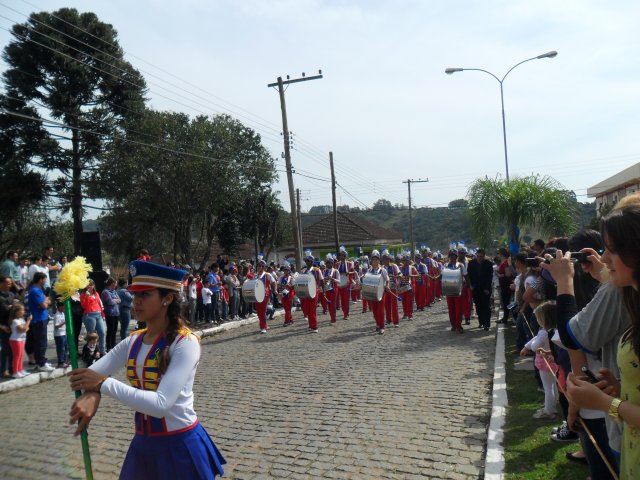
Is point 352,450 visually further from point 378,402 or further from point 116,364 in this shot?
point 116,364

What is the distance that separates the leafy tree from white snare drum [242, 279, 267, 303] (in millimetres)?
15358

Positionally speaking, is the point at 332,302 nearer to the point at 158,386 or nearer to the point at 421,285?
the point at 421,285

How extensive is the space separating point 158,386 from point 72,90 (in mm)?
29363

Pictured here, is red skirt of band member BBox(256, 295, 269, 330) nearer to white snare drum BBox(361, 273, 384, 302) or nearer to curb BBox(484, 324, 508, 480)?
white snare drum BBox(361, 273, 384, 302)

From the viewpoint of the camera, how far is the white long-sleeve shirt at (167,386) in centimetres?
272

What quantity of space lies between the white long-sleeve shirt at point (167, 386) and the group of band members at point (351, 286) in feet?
35.6

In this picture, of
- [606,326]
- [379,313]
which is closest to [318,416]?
[606,326]

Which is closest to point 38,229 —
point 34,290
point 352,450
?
point 34,290

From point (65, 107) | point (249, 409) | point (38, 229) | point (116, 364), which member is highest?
point (65, 107)

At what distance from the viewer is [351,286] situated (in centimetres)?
1909

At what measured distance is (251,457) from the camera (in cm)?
542

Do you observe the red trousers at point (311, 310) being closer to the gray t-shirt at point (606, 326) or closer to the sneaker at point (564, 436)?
the sneaker at point (564, 436)

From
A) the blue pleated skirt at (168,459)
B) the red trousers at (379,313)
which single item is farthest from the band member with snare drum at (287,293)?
the blue pleated skirt at (168,459)

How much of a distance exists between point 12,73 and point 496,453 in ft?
97.7
